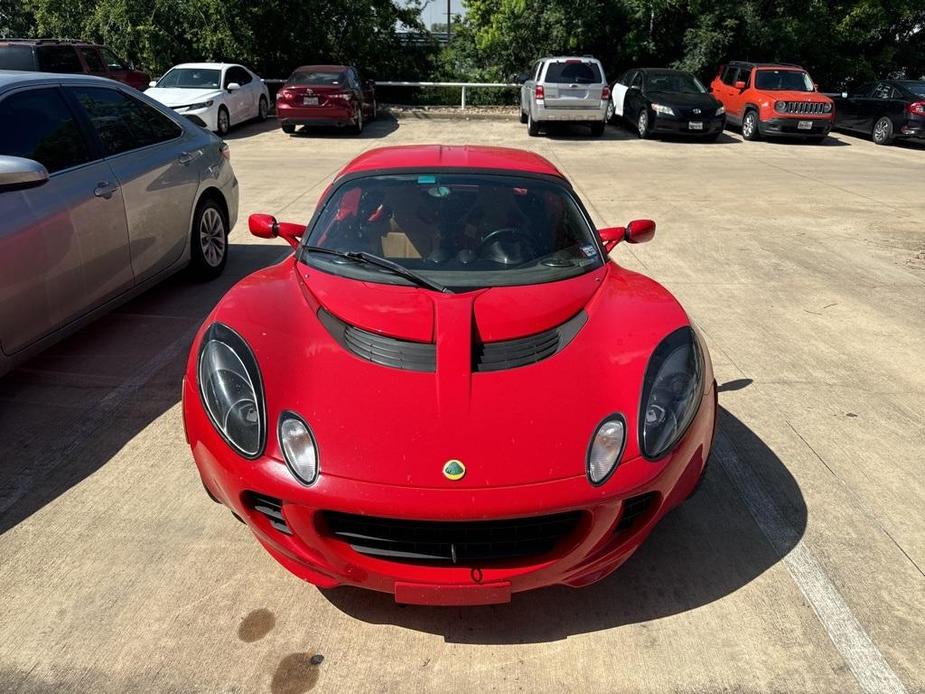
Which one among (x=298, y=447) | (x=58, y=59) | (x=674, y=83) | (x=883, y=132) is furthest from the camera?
(x=674, y=83)

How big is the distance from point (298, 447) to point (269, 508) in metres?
0.23

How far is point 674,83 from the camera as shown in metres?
17.4

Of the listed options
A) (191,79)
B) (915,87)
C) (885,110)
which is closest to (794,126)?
(885,110)

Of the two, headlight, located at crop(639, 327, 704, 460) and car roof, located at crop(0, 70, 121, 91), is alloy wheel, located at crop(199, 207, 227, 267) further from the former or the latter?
headlight, located at crop(639, 327, 704, 460)

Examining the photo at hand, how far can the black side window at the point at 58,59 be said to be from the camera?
14266 mm

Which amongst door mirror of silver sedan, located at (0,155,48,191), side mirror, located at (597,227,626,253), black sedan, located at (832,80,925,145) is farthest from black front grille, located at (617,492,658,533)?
black sedan, located at (832,80,925,145)

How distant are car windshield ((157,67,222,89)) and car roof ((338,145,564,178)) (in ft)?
45.9

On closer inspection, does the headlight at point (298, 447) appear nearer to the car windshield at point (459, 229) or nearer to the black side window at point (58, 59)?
the car windshield at point (459, 229)

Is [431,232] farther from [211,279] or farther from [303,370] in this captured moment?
[211,279]

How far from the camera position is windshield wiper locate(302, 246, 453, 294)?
3.17 meters

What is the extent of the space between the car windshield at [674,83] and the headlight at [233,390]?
16.1m

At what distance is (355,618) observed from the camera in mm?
2678

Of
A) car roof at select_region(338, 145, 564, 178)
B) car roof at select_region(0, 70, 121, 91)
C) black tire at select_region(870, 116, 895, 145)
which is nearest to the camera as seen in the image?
car roof at select_region(338, 145, 564, 178)

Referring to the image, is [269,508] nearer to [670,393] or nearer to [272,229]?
[670,393]
